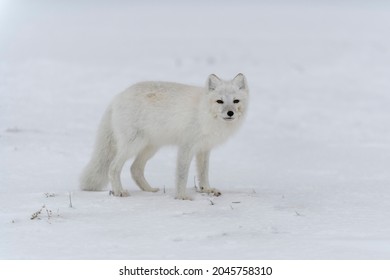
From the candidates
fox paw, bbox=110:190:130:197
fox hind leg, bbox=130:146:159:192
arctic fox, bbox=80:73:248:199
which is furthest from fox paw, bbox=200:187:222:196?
fox paw, bbox=110:190:130:197

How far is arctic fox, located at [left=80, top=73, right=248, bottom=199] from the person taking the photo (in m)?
5.71

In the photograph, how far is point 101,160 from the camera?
20.7 feet

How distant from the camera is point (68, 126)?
394 inches

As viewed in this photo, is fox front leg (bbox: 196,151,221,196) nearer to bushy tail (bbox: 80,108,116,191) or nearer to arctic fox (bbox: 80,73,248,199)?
arctic fox (bbox: 80,73,248,199)

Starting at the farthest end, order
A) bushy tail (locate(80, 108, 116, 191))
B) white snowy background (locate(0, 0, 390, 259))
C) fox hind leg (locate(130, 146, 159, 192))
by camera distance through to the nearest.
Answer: fox hind leg (locate(130, 146, 159, 192)) → bushy tail (locate(80, 108, 116, 191)) → white snowy background (locate(0, 0, 390, 259))

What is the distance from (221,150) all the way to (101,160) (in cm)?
323

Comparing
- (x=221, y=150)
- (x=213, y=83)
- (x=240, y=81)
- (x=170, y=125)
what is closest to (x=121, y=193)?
(x=170, y=125)

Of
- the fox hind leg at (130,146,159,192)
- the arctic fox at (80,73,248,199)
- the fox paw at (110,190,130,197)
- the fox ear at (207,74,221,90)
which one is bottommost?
the fox paw at (110,190,130,197)

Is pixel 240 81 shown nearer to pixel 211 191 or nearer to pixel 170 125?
pixel 170 125

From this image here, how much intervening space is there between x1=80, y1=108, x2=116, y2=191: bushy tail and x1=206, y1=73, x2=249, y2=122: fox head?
1.23 m

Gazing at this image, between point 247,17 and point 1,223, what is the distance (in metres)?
21.0

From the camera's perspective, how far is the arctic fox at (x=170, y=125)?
5707 millimetres

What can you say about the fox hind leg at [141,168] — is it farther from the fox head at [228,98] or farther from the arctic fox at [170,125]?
the fox head at [228,98]
